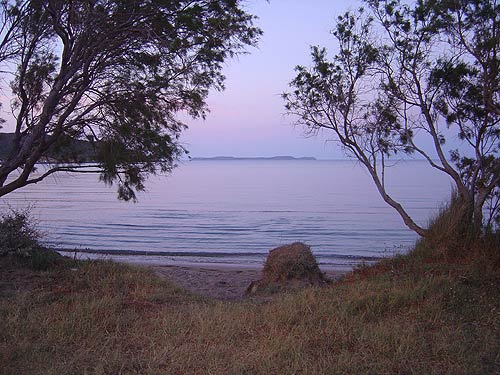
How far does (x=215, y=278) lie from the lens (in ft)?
42.4

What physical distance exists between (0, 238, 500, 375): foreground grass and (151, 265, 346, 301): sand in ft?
7.30

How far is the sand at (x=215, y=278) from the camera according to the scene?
10570 mm

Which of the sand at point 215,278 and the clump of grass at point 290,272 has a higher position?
the clump of grass at point 290,272

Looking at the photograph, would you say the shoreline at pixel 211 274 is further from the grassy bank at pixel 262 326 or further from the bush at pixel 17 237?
the grassy bank at pixel 262 326

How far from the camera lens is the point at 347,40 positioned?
10.7 meters

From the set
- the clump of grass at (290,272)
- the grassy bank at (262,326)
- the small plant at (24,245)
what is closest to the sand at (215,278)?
the clump of grass at (290,272)

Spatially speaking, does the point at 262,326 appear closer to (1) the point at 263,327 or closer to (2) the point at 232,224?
(1) the point at 263,327

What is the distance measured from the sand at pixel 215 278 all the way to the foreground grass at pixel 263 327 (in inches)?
87.6

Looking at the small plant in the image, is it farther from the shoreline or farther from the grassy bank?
the shoreline

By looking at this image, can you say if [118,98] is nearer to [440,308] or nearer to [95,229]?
[440,308]

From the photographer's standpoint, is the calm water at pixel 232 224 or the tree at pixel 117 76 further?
the calm water at pixel 232 224

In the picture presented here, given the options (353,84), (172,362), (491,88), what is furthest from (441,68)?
Result: (172,362)

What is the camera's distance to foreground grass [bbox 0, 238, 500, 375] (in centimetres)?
507

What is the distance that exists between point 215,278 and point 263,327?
6.85m
